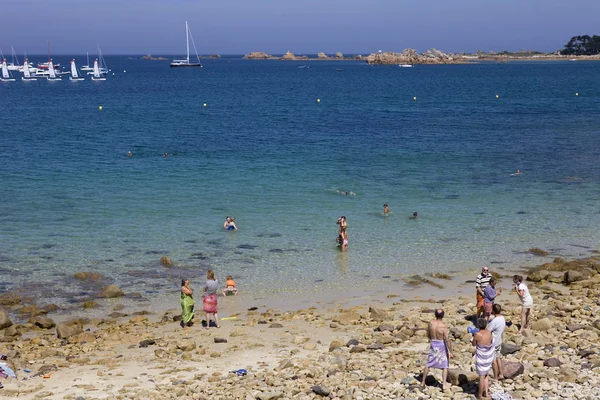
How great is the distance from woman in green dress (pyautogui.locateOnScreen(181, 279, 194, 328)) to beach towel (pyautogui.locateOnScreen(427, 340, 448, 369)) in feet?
24.1

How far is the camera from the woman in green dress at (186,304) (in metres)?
18.9

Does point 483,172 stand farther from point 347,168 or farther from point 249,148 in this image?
point 249,148

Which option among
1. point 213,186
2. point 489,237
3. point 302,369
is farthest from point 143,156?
point 302,369

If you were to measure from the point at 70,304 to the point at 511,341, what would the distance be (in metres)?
12.5

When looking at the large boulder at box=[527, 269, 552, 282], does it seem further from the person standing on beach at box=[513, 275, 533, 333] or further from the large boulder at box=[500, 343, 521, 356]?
the large boulder at box=[500, 343, 521, 356]

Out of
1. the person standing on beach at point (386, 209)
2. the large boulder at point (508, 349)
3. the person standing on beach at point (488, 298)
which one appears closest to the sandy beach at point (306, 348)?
the large boulder at point (508, 349)

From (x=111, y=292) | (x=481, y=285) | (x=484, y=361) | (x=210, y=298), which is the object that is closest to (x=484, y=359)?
(x=484, y=361)

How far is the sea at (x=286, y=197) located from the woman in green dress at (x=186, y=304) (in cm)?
309

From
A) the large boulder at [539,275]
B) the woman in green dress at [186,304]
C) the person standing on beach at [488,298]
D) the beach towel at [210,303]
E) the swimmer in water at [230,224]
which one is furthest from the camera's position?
the swimmer in water at [230,224]

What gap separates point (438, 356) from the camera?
45.5 feet

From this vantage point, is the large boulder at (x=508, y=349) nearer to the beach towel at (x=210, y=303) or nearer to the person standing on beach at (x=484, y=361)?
the person standing on beach at (x=484, y=361)

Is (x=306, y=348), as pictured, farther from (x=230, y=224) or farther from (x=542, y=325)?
(x=230, y=224)

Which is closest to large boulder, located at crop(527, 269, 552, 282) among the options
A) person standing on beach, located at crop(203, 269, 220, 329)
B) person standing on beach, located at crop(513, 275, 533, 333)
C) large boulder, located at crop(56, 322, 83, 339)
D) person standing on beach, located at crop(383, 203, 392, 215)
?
person standing on beach, located at crop(513, 275, 533, 333)

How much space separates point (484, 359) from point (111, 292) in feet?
41.1
